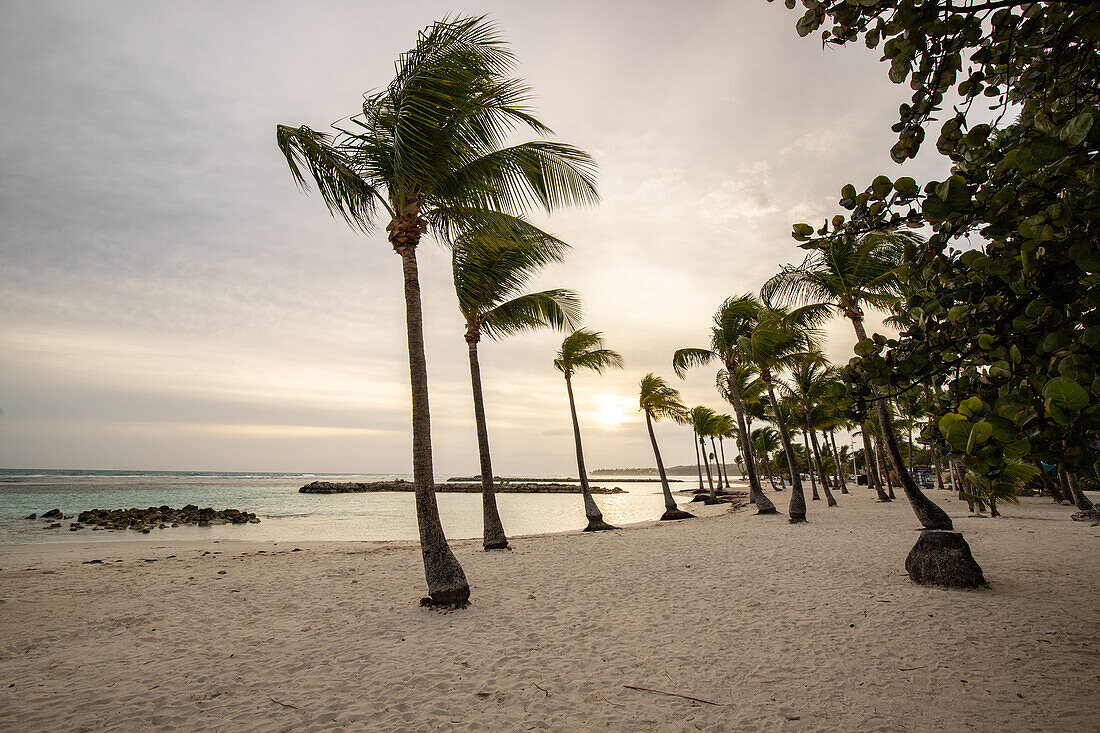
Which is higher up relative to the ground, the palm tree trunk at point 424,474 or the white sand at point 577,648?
the palm tree trunk at point 424,474

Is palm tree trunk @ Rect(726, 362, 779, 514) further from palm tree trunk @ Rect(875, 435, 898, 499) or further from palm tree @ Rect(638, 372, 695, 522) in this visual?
palm tree trunk @ Rect(875, 435, 898, 499)

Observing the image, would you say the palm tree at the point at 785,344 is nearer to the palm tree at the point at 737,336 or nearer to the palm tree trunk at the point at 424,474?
the palm tree at the point at 737,336

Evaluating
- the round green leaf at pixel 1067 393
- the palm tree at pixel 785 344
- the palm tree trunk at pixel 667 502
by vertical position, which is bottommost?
the palm tree trunk at pixel 667 502

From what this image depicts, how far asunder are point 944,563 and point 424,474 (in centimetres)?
702

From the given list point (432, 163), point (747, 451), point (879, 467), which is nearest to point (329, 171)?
point (432, 163)

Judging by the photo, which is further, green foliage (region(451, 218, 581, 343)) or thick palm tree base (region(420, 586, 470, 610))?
green foliage (region(451, 218, 581, 343))

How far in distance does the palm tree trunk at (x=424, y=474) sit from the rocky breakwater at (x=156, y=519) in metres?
19.7

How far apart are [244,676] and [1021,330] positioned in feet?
20.2

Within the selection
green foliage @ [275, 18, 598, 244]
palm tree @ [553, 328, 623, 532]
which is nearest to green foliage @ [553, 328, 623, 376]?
palm tree @ [553, 328, 623, 532]

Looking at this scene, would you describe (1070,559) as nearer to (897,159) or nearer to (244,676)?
(897,159)

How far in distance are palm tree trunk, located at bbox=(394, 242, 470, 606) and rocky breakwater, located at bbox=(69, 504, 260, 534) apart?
19.7m

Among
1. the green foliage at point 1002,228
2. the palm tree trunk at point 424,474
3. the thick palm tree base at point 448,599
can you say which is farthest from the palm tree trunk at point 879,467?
the green foliage at point 1002,228

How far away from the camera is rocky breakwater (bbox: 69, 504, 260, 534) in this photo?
2028 centimetres

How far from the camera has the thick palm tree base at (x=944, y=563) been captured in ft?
19.8
